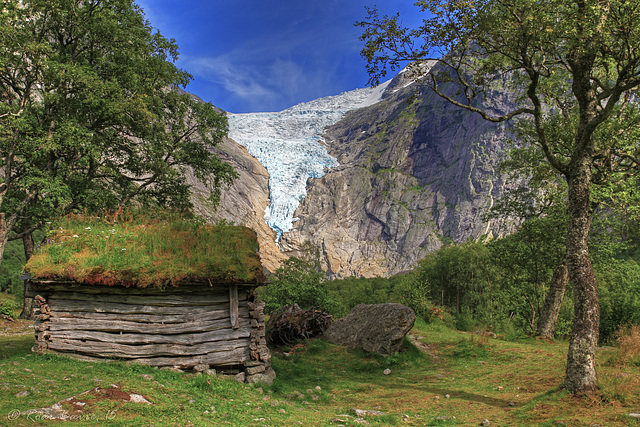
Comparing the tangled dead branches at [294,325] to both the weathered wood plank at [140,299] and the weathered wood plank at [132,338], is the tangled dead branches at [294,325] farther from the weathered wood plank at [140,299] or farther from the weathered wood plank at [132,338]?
the weathered wood plank at [140,299]

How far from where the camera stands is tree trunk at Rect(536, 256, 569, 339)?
16.6 m

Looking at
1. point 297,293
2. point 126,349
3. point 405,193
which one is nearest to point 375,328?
point 297,293

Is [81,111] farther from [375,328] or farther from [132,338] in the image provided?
[375,328]

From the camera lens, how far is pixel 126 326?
963cm

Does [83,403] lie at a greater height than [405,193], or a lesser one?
lesser

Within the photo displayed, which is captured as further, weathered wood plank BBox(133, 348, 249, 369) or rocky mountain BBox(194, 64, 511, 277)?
rocky mountain BBox(194, 64, 511, 277)

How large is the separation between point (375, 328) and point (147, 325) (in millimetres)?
8553

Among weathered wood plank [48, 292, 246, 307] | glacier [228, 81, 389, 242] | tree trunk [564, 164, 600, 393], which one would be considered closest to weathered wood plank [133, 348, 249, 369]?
weathered wood plank [48, 292, 246, 307]

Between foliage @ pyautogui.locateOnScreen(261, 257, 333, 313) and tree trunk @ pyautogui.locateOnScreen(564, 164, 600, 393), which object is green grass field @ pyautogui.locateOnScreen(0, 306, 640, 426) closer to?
tree trunk @ pyautogui.locateOnScreen(564, 164, 600, 393)

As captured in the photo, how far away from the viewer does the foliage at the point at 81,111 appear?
632 inches

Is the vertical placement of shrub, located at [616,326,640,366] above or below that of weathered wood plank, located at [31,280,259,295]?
below

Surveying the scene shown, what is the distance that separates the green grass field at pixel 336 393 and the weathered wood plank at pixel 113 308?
128 centimetres

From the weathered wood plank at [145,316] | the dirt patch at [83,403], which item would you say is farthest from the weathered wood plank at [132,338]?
the dirt patch at [83,403]

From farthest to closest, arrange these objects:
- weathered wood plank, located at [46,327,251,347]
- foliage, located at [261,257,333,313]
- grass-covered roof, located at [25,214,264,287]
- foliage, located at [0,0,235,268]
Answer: foliage, located at [261,257,333,313]
foliage, located at [0,0,235,268]
weathered wood plank, located at [46,327,251,347]
grass-covered roof, located at [25,214,264,287]
